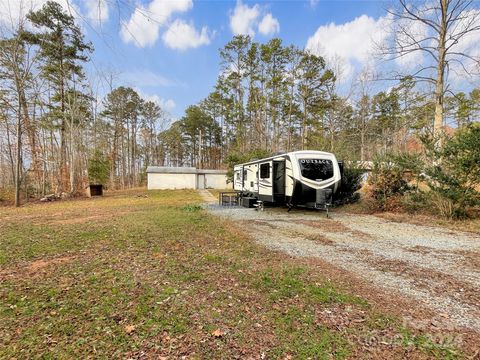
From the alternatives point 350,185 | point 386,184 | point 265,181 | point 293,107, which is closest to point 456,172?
point 386,184

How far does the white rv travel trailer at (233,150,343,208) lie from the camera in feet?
31.3

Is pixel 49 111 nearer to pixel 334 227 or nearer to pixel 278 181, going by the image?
pixel 278 181

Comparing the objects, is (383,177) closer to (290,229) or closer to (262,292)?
(290,229)

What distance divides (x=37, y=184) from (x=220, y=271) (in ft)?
76.3

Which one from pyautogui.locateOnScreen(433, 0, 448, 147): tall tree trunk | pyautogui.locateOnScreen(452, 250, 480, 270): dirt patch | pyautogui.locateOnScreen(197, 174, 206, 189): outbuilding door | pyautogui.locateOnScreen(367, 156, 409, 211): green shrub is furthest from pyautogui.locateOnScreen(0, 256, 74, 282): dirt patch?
pyautogui.locateOnScreen(197, 174, 206, 189): outbuilding door

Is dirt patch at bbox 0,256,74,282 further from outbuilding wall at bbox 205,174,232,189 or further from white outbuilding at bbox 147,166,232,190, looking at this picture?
outbuilding wall at bbox 205,174,232,189

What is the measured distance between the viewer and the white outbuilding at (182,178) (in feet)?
85.1

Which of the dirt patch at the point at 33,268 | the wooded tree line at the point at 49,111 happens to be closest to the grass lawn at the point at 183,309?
the dirt patch at the point at 33,268

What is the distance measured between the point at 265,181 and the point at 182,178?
57.7 feet

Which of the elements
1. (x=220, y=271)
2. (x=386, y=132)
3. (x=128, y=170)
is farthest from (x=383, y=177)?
(x=128, y=170)

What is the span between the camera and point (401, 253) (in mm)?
4914

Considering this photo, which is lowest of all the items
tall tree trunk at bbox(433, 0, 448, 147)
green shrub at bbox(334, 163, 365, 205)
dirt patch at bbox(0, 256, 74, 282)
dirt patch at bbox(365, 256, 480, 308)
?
dirt patch at bbox(365, 256, 480, 308)

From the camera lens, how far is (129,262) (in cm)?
424

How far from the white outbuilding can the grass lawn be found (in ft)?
70.2
